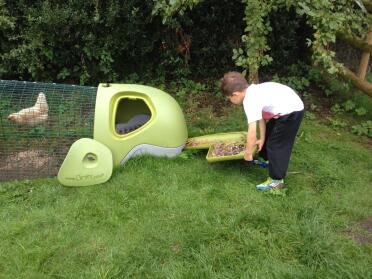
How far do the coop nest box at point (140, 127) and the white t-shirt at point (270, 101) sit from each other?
2.98ft

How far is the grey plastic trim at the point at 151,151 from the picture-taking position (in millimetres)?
4110

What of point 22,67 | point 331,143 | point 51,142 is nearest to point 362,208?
point 331,143

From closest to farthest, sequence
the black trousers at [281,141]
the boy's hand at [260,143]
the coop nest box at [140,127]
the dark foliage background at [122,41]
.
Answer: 1. the black trousers at [281,141]
2. the boy's hand at [260,143]
3. the coop nest box at [140,127]
4. the dark foliage background at [122,41]

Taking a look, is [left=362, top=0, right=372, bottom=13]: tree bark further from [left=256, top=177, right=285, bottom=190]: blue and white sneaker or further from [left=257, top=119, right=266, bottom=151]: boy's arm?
[left=256, top=177, right=285, bottom=190]: blue and white sneaker

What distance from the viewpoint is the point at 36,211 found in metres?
3.46

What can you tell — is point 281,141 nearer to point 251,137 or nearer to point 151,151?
point 251,137

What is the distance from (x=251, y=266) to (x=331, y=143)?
7.73 ft

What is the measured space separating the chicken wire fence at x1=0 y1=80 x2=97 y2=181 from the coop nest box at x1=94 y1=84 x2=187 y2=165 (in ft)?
0.73

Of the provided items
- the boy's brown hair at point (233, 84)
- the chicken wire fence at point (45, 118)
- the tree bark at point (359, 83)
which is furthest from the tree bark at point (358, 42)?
the chicken wire fence at point (45, 118)

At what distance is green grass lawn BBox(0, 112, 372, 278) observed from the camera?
2820 mm

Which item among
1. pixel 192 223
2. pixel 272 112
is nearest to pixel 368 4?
pixel 272 112

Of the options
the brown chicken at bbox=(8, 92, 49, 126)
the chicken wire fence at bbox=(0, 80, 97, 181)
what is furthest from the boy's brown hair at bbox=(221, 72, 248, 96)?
the brown chicken at bbox=(8, 92, 49, 126)


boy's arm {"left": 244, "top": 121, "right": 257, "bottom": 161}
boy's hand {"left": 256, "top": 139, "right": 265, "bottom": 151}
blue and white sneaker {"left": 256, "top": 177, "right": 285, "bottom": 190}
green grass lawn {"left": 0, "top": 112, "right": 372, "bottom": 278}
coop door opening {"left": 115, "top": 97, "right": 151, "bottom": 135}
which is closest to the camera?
green grass lawn {"left": 0, "top": 112, "right": 372, "bottom": 278}

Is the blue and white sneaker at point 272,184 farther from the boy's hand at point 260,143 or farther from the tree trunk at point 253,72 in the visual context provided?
the tree trunk at point 253,72
